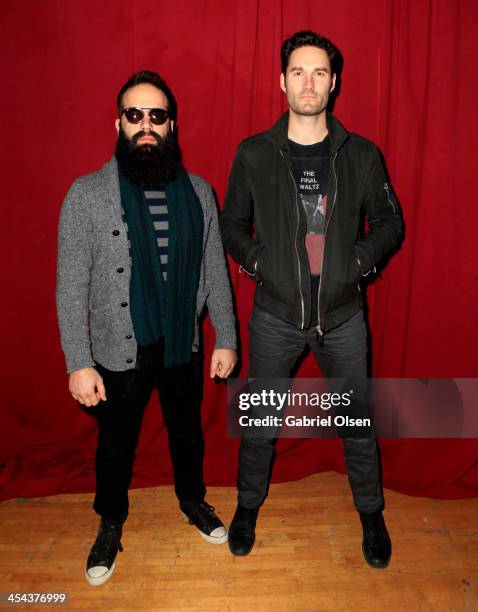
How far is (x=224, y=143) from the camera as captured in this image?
2629mm

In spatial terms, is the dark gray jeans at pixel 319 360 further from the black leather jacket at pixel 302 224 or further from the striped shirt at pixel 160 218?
the striped shirt at pixel 160 218

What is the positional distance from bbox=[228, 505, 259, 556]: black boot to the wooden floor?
4cm

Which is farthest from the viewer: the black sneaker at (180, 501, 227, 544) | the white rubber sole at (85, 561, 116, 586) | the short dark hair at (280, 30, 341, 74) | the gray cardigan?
the black sneaker at (180, 501, 227, 544)

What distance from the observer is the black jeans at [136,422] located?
2117 millimetres

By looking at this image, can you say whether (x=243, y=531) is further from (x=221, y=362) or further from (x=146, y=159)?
(x=146, y=159)

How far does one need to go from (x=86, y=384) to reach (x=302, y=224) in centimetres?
107

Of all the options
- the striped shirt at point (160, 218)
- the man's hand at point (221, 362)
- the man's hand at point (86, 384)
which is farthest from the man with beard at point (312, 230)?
the man's hand at point (86, 384)

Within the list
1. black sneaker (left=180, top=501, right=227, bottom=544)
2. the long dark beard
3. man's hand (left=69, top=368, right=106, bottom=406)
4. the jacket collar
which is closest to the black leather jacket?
the jacket collar

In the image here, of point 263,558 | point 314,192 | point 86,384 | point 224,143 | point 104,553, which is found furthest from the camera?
point 224,143

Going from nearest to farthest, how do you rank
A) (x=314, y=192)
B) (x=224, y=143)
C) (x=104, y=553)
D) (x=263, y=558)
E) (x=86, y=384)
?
(x=86, y=384) < (x=314, y=192) < (x=104, y=553) < (x=263, y=558) < (x=224, y=143)

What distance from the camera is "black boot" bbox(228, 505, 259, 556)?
7.65 feet

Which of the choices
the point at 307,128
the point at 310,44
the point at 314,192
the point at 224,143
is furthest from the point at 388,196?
the point at 224,143

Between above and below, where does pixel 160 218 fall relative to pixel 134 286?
above

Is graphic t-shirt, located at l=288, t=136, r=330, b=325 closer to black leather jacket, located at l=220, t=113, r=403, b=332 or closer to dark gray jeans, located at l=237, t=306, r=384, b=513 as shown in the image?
black leather jacket, located at l=220, t=113, r=403, b=332
